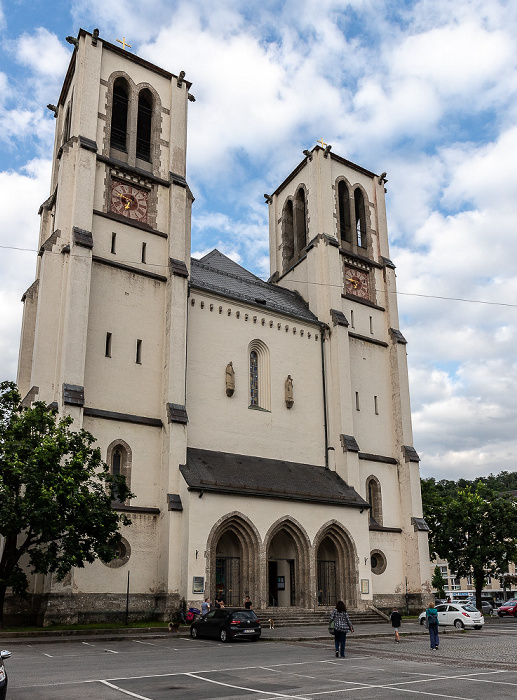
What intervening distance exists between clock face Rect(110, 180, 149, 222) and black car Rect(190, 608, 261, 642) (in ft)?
66.5

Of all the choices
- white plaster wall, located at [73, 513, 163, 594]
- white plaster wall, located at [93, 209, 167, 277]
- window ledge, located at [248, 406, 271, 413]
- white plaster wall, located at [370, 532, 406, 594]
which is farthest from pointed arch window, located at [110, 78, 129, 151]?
white plaster wall, located at [370, 532, 406, 594]

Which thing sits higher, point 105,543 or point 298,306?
point 298,306

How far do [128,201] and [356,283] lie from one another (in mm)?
16079

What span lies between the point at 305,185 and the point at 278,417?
1835 cm

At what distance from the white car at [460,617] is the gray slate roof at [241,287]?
16925 mm

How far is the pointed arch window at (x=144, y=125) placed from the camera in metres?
36.4

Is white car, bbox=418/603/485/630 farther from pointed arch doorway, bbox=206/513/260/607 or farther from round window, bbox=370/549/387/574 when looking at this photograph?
pointed arch doorway, bbox=206/513/260/607

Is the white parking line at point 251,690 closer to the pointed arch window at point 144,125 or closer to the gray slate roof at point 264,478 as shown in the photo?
A: the gray slate roof at point 264,478

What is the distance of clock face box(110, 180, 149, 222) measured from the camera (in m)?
33.6

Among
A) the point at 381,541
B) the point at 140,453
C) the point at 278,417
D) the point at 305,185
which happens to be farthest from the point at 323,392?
the point at 305,185

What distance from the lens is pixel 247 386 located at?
34.4m

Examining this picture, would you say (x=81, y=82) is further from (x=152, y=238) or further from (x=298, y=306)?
(x=298, y=306)

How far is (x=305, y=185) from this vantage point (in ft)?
149

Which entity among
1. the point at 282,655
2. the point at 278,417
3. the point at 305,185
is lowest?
the point at 282,655
